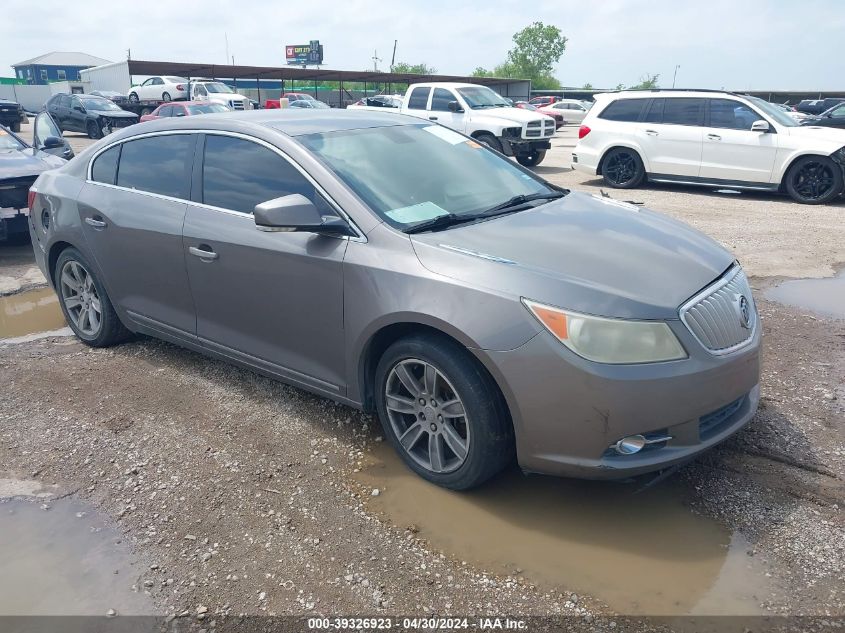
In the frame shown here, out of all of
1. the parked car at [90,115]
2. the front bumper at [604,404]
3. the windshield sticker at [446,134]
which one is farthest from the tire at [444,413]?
the parked car at [90,115]

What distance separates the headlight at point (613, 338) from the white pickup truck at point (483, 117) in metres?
11.7

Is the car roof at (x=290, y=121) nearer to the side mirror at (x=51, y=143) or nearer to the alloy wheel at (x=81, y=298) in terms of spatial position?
the alloy wheel at (x=81, y=298)

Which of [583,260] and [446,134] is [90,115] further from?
[583,260]

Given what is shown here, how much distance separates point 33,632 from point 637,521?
244 cm

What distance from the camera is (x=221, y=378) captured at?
4.48m

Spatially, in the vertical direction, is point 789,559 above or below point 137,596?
above

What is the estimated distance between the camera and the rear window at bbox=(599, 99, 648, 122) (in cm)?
1188

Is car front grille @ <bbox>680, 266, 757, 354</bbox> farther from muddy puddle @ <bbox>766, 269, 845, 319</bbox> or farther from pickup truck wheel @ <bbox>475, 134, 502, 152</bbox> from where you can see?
pickup truck wheel @ <bbox>475, 134, 502, 152</bbox>

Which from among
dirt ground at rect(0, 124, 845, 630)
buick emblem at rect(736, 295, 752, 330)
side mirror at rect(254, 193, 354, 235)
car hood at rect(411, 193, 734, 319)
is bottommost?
dirt ground at rect(0, 124, 845, 630)

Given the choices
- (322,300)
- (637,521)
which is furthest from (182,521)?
(637,521)

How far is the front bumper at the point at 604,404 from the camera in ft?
8.62

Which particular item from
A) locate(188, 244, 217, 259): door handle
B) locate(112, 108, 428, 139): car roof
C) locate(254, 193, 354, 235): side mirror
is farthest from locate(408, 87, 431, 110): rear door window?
locate(254, 193, 354, 235): side mirror

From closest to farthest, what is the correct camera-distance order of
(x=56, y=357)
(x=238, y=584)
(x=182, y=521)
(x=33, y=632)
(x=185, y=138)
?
(x=33, y=632) < (x=238, y=584) < (x=182, y=521) < (x=185, y=138) < (x=56, y=357)

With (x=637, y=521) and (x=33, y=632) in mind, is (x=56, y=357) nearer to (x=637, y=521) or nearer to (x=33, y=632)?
(x=33, y=632)
